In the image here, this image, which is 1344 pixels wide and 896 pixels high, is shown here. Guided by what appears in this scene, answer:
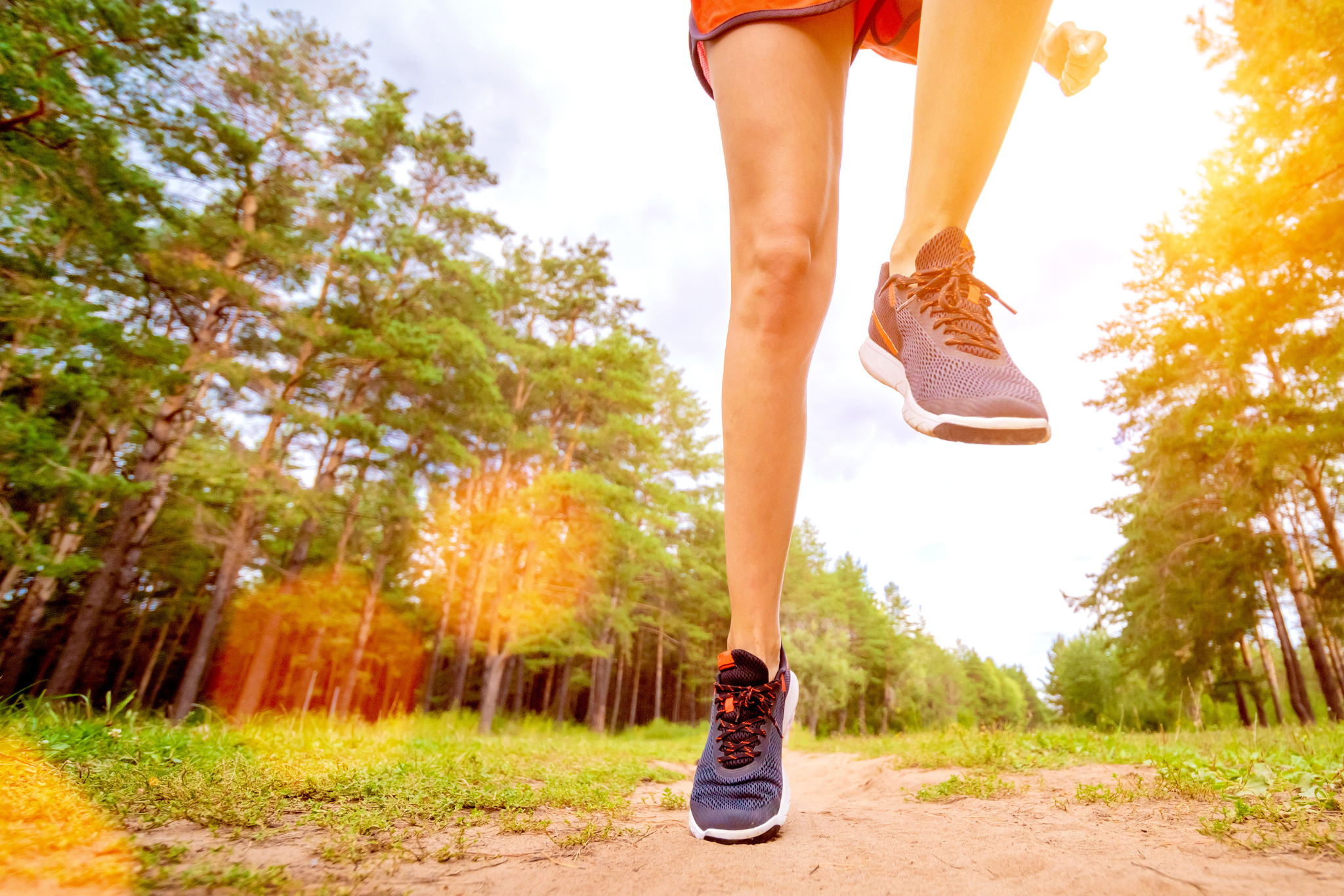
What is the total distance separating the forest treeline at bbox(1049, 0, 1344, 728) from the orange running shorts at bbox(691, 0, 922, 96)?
131 inches

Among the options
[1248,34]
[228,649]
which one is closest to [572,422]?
[228,649]

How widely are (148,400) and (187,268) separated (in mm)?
2436

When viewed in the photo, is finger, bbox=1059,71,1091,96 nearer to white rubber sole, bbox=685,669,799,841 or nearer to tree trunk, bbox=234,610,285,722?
white rubber sole, bbox=685,669,799,841

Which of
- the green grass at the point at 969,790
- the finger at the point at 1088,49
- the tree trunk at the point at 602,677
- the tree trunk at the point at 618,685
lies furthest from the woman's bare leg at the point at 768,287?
the tree trunk at the point at 618,685

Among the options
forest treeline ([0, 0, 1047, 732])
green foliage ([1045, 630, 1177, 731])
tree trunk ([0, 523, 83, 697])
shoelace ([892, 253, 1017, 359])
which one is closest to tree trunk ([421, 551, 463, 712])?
forest treeline ([0, 0, 1047, 732])

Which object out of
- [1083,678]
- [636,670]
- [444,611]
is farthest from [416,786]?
[1083,678]

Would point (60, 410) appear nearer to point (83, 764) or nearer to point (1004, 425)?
point (83, 764)

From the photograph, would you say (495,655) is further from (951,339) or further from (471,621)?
(951,339)

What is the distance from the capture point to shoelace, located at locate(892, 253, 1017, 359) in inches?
43.0

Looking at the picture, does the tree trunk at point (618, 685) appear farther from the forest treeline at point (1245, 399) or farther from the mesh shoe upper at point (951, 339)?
the mesh shoe upper at point (951, 339)

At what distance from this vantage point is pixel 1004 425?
929mm

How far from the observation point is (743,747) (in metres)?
1.23

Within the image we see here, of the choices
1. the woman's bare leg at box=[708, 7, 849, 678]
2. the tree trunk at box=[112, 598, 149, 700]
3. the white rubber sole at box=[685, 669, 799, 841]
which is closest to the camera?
the white rubber sole at box=[685, 669, 799, 841]

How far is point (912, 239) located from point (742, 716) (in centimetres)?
101
